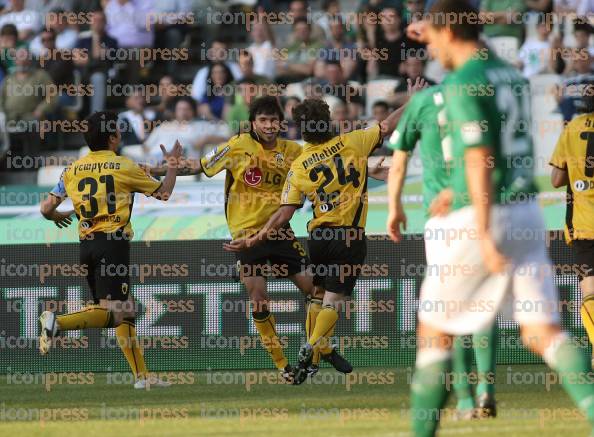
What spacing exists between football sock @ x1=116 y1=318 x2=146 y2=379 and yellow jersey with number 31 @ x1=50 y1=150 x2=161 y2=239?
76 cm

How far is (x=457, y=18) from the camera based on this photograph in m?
6.41

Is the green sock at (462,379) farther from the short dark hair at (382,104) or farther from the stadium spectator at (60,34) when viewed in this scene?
the stadium spectator at (60,34)

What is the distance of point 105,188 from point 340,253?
1992 mm

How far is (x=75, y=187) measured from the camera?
11047mm

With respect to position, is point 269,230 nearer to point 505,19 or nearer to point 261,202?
Answer: point 261,202

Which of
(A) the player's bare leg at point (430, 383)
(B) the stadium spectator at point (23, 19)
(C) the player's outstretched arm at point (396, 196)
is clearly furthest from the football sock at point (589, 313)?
(B) the stadium spectator at point (23, 19)

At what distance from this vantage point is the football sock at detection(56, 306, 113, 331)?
430 inches

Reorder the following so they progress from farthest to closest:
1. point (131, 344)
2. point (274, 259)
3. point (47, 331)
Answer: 1. point (274, 259)
2. point (131, 344)
3. point (47, 331)

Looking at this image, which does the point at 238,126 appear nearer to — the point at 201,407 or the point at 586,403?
the point at 201,407

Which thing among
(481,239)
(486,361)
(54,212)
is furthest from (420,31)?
(54,212)

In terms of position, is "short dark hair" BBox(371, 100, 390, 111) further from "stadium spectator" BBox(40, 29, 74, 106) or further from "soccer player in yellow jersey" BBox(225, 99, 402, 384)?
"soccer player in yellow jersey" BBox(225, 99, 402, 384)

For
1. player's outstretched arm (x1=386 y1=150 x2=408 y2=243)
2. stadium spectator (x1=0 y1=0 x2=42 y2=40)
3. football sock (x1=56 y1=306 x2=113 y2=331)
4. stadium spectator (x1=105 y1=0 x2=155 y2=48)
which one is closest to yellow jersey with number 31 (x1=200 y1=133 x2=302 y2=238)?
football sock (x1=56 y1=306 x2=113 y2=331)

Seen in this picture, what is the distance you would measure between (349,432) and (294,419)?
0.83 m

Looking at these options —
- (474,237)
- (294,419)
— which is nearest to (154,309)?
(294,419)
